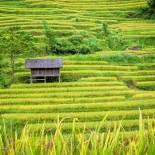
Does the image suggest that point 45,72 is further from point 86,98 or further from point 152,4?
point 152,4

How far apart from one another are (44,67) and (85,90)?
425 centimetres

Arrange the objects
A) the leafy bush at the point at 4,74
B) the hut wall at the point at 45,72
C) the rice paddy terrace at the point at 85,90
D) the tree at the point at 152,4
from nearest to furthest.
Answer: the rice paddy terrace at the point at 85,90, the hut wall at the point at 45,72, the leafy bush at the point at 4,74, the tree at the point at 152,4

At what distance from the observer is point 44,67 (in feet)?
136

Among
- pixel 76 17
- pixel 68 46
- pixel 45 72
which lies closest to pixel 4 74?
pixel 45 72

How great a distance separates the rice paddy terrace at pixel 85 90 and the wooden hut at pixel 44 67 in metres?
1.10

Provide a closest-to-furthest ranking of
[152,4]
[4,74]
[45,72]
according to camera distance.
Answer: [45,72] → [4,74] → [152,4]

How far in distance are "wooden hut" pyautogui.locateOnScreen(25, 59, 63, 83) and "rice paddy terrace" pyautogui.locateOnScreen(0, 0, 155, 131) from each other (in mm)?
1103

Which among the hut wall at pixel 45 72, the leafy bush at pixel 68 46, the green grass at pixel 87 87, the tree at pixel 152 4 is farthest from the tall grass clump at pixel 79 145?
the tree at pixel 152 4

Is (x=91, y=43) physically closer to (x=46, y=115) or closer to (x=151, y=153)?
(x=46, y=115)

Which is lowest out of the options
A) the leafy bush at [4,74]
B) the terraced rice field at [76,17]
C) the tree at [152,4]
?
the leafy bush at [4,74]

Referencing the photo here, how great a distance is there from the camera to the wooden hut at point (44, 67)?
4159cm

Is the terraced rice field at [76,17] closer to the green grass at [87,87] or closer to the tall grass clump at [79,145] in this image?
the green grass at [87,87]

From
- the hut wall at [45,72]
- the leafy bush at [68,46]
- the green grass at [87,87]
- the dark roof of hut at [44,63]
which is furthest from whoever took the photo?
the leafy bush at [68,46]

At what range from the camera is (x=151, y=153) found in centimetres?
494
